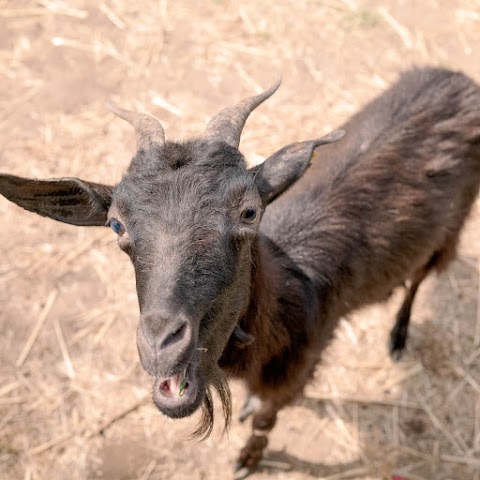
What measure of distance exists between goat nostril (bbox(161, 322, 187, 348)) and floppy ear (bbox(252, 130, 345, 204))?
41.5 inches

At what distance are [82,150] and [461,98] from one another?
13.5ft

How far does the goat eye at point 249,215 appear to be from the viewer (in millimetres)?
3041

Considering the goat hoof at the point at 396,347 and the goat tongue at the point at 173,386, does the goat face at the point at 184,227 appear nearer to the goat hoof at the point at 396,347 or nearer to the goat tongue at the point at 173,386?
the goat tongue at the point at 173,386

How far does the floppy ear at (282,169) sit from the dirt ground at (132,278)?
2.68 metres

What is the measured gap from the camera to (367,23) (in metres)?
7.97

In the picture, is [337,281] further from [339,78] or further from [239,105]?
[339,78]

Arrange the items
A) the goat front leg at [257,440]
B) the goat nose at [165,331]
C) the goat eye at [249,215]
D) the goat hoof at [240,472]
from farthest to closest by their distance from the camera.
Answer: the goat hoof at [240,472] → the goat front leg at [257,440] → the goat eye at [249,215] → the goat nose at [165,331]

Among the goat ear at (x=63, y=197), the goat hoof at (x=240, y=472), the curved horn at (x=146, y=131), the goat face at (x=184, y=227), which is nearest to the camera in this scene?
the goat face at (x=184, y=227)

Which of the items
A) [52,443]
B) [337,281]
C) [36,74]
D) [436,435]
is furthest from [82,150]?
[436,435]

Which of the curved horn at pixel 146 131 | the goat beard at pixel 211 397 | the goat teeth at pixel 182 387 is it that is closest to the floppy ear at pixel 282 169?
the curved horn at pixel 146 131

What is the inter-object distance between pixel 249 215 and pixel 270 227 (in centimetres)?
125

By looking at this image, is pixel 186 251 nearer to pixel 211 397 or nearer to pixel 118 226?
pixel 118 226

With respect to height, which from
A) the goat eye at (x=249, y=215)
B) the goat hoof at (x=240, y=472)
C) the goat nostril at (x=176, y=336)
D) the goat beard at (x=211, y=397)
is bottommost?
the goat hoof at (x=240, y=472)

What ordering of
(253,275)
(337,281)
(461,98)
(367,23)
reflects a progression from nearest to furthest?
(253,275)
(337,281)
(461,98)
(367,23)
